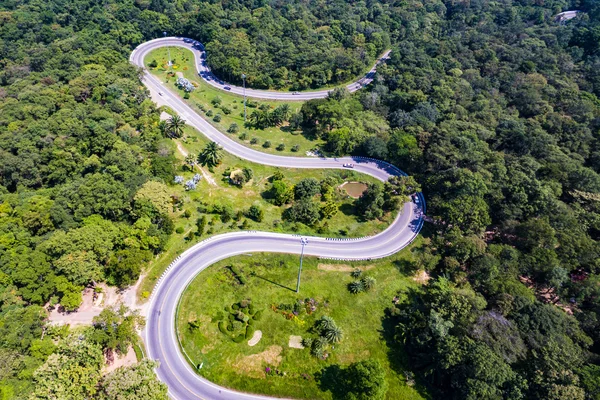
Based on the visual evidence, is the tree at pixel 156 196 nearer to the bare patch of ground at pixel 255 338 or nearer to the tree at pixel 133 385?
the bare patch of ground at pixel 255 338

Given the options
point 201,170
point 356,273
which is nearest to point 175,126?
point 201,170

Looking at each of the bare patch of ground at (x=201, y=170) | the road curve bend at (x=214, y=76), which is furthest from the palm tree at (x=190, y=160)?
the road curve bend at (x=214, y=76)

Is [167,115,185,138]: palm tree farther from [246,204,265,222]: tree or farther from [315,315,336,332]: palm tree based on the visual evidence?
[315,315,336,332]: palm tree

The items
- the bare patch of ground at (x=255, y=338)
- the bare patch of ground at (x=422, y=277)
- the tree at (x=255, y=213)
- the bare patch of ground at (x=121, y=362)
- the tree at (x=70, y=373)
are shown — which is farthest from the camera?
the tree at (x=255, y=213)

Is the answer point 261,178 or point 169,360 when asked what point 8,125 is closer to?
point 261,178

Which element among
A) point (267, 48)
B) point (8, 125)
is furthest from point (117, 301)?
point (267, 48)

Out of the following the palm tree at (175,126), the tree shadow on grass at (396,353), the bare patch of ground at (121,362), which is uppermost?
the palm tree at (175,126)

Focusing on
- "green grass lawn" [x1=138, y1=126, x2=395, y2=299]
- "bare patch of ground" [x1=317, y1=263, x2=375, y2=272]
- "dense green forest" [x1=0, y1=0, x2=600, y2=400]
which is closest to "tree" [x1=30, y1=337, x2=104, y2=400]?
"dense green forest" [x1=0, y1=0, x2=600, y2=400]
